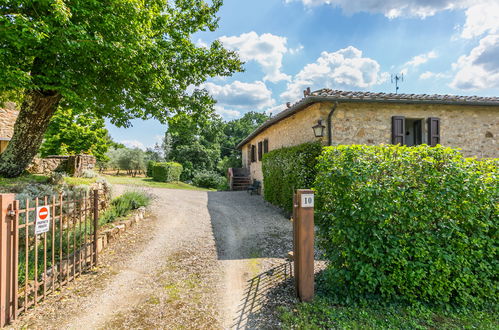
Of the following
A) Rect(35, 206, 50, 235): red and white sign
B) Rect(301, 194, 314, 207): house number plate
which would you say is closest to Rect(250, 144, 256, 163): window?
Rect(301, 194, 314, 207): house number plate

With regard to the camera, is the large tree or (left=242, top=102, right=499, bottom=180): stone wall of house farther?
(left=242, top=102, right=499, bottom=180): stone wall of house

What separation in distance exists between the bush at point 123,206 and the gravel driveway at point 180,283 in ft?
2.33

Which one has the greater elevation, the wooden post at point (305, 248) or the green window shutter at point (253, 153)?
the green window shutter at point (253, 153)

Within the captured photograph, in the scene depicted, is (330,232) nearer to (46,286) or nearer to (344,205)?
(344,205)

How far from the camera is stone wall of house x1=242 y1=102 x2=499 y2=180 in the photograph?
23.6 ft

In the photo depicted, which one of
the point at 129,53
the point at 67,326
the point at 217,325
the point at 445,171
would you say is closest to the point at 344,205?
the point at 445,171

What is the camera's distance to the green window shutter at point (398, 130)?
747 centimetres

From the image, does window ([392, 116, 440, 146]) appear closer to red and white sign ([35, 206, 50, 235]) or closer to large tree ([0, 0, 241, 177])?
large tree ([0, 0, 241, 177])

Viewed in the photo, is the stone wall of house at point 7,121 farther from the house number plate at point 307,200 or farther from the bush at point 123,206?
the house number plate at point 307,200

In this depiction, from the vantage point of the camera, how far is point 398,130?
751 cm

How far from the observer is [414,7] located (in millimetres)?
6406

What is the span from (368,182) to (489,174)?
1548 millimetres

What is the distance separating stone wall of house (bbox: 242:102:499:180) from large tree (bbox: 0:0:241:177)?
321cm

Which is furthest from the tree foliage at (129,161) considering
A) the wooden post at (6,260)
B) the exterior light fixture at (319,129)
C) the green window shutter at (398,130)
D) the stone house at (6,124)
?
the green window shutter at (398,130)
